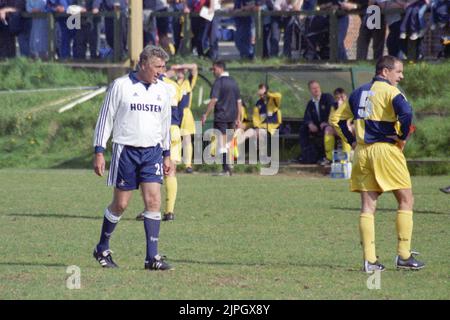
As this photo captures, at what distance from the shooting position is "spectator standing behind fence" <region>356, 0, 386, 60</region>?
25194 mm

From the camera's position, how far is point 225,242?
13.2 metres

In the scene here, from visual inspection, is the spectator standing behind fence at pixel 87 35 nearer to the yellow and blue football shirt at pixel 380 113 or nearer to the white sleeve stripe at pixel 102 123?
the white sleeve stripe at pixel 102 123

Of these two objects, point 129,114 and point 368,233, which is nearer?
point 368,233

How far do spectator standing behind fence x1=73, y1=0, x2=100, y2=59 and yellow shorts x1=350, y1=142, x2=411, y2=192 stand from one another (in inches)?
702

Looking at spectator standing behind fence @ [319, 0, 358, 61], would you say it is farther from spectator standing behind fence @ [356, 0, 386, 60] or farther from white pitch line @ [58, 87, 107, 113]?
white pitch line @ [58, 87, 107, 113]

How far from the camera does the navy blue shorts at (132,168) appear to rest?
1091cm

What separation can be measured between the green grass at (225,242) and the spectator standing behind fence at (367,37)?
472 cm

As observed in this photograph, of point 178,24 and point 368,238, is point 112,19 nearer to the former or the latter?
point 178,24

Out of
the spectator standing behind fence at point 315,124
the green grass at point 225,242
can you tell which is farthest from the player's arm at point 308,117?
the green grass at point 225,242

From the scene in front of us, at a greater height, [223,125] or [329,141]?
[223,125]

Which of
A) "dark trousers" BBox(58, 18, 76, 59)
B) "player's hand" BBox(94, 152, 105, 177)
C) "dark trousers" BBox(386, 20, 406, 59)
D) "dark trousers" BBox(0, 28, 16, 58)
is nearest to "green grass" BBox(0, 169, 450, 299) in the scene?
"player's hand" BBox(94, 152, 105, 177)

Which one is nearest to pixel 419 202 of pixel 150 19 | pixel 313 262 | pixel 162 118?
pixel 313 262

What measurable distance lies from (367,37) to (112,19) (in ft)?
20.0

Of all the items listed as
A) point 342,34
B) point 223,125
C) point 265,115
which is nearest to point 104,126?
point 223,125
